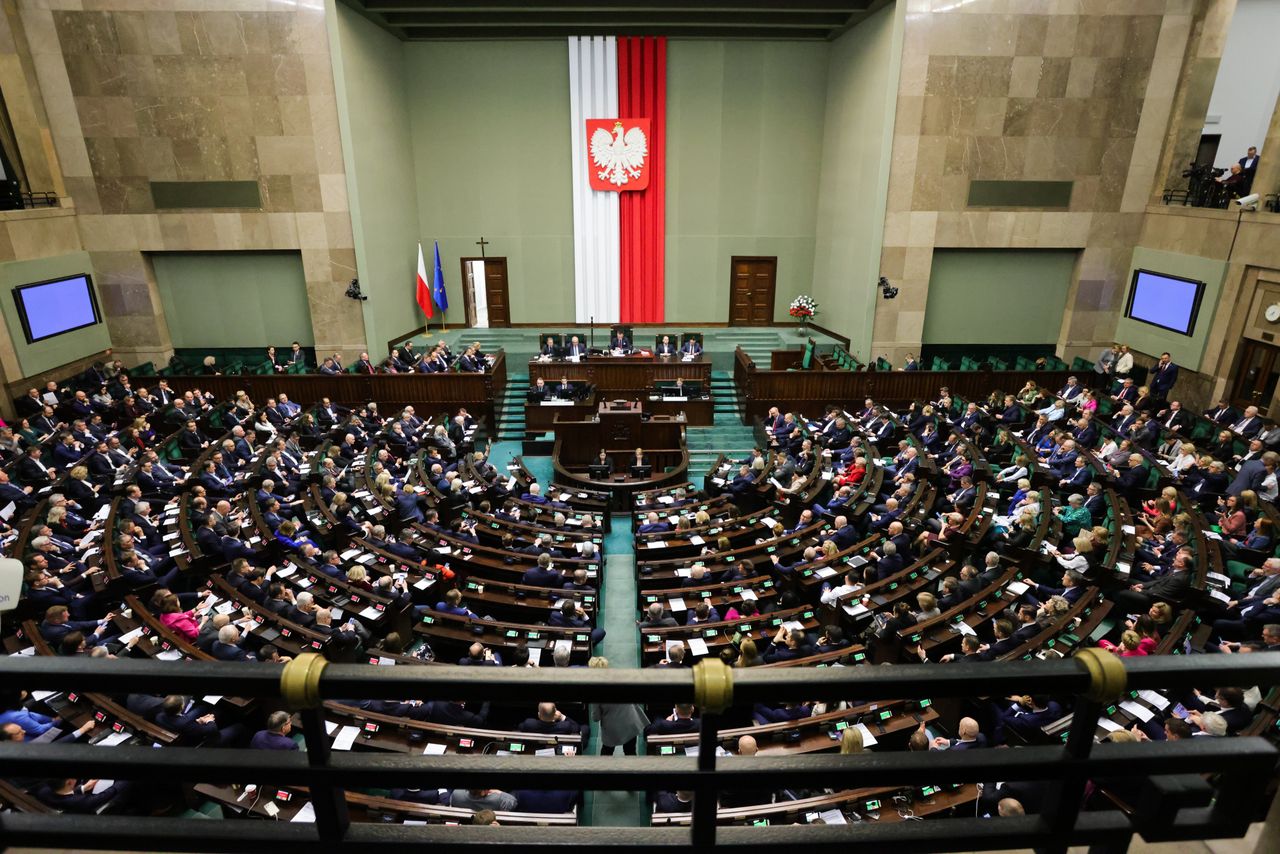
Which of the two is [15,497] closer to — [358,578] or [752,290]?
[358,578]

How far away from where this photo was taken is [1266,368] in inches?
547

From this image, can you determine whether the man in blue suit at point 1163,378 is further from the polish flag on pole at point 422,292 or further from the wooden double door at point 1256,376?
the polish flag on pole at point 422,292

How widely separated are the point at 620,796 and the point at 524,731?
43.6 inches

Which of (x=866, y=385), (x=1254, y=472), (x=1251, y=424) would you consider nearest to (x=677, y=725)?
(x=1254, y=472)

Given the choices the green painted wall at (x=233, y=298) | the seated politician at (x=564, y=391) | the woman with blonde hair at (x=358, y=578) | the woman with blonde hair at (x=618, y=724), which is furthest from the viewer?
the green painted wall at (x=233, y=298)

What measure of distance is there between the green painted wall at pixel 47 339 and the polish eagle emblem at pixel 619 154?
43.0ft

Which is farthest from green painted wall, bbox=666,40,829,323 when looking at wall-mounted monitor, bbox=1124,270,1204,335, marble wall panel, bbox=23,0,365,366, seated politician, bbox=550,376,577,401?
marble wall panel, bbox=23,0,365,366

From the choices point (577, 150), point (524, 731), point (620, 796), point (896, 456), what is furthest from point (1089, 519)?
point (577, 150)

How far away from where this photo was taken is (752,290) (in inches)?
852

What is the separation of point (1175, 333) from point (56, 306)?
25456 millimetres

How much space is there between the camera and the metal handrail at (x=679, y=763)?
1387 millimetres

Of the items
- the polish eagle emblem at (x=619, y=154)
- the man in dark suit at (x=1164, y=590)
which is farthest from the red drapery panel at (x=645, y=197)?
the man in dark suit at (x=1164, y=590)

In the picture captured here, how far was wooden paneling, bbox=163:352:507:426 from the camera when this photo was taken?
52.2ft

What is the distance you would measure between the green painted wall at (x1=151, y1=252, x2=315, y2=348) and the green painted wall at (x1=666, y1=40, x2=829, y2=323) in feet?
34.5
